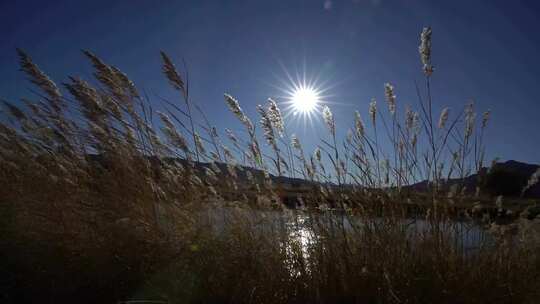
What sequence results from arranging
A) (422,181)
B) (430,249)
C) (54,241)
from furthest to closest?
(422,181) → (54,241) → (430,249)

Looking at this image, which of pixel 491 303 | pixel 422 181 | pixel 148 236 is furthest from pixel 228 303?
pixel 422 181

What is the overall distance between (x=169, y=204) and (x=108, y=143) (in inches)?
31.4

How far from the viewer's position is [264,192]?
9.10ft

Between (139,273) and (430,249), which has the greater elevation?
(430,249)

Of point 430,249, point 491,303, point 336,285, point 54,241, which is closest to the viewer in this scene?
point 491,303

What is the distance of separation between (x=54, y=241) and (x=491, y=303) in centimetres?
270

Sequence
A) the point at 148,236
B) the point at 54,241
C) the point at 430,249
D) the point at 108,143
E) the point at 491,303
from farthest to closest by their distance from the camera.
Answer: the point at 108,143 < the point at 54,241 < the point at 148,236 < the point at 430,249 < the point at 491,303

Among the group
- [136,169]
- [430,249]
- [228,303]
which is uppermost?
[136,169]

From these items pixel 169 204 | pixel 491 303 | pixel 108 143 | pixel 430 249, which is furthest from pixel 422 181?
pixel 108 143

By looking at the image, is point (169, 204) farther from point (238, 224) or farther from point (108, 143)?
point (108, 143)

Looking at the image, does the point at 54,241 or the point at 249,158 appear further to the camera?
the point at 249,158

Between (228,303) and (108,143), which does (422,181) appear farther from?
(108,143)

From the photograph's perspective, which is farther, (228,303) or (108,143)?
(108,143)

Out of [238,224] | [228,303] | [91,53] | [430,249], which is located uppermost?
[91,53]
